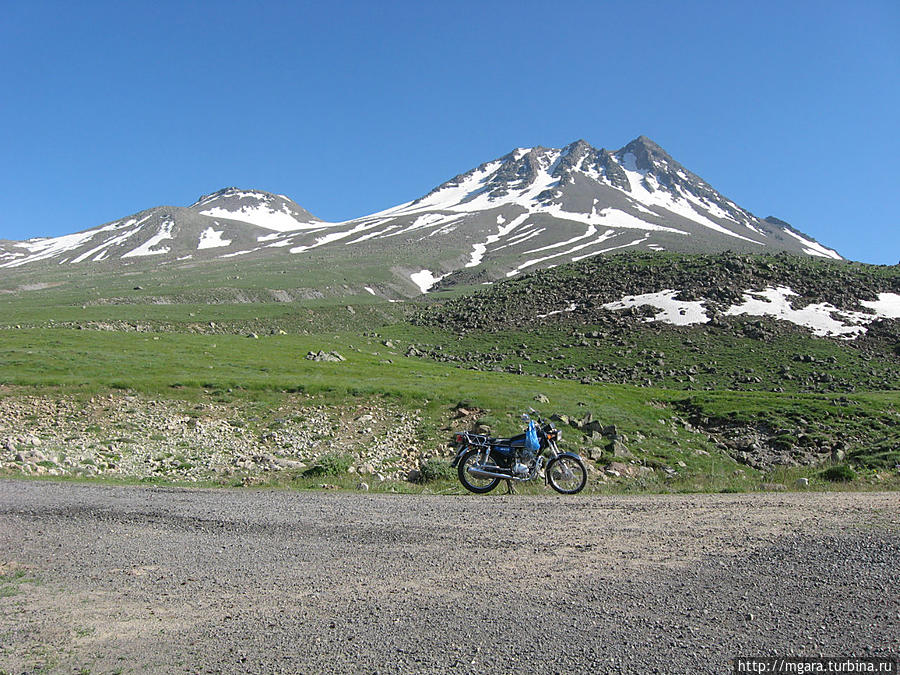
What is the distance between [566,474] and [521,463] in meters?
1.22

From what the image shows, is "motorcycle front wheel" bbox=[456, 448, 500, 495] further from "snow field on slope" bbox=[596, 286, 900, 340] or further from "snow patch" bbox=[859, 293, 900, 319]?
"snow patch" bbox=[859, 293, 900, 319]

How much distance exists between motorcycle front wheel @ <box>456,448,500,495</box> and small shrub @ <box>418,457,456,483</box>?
1.88m

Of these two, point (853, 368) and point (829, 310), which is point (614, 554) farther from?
point (829, 310)

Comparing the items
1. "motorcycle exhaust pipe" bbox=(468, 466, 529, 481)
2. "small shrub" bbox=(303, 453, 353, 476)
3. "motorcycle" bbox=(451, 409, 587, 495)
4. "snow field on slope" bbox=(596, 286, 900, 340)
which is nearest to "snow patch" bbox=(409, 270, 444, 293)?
"snow field on slope" bbox=(596, 286, 900, 340)

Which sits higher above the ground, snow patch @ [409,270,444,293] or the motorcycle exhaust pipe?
snow patch @ [409,270,444,293]

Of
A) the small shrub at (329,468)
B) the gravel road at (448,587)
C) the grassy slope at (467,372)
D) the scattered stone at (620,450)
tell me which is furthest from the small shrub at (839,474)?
the small shrub at (329,468)

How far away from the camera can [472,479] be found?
15141 millimetres

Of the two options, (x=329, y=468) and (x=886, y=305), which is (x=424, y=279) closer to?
(x=886, y=305)

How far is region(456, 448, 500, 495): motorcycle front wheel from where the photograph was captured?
14.7 m

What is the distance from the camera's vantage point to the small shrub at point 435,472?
17.0 metres

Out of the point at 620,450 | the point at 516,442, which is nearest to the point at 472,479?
the point at 516,442

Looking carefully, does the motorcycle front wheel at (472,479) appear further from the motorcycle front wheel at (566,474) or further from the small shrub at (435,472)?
the small shrub at (435,472)

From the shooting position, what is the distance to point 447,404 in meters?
30.5

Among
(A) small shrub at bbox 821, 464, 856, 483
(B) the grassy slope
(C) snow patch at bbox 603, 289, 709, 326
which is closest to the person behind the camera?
(A) small shrub at bbox 821, 464, 856, 483
